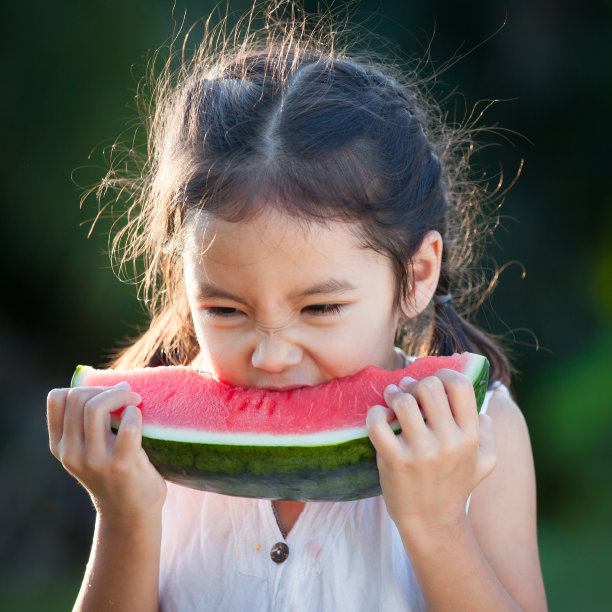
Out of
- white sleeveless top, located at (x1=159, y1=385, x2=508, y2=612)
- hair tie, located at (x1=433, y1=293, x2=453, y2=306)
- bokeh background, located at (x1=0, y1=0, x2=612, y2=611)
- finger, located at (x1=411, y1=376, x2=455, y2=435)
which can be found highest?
bokeh background, located at (x1=0, y1=0, x2=612, y2=611)

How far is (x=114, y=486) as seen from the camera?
1.93m

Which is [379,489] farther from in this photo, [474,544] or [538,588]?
[538,588]

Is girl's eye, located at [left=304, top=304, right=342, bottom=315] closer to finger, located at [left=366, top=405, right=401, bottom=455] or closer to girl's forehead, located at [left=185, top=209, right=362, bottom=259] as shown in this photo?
girl's forehead, located at [left=185, top=209, right=362, bottom=259]

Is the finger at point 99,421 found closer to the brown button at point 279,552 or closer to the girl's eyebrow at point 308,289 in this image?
the girl's eyebrow at point 308,289

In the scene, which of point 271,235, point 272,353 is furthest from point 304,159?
point 272,353

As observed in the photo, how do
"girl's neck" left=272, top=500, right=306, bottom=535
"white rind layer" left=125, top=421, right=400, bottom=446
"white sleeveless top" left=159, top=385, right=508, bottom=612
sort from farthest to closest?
"girl's neck" left=272, top=500, right=306, bottom=535
"white sleeveless top" left=159, top=385, right=508, bottom=612
"white rind layer" left=125, top=421, right=400, bottom=446

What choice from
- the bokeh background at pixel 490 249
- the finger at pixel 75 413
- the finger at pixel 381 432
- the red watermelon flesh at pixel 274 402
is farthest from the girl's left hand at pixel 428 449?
the bokeh background at pixel 490 249

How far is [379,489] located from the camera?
1.93 meters

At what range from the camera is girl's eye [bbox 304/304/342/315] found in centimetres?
202

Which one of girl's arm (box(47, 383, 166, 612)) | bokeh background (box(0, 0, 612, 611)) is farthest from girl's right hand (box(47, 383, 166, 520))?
bokeh background (box(0, 0, 612, 611))

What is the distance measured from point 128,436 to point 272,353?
15.0 inches

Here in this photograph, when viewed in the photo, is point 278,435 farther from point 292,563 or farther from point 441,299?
point 441,299

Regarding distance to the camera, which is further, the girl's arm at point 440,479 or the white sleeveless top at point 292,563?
the white sleeveless top at point 292,563

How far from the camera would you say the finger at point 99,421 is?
1.90m
